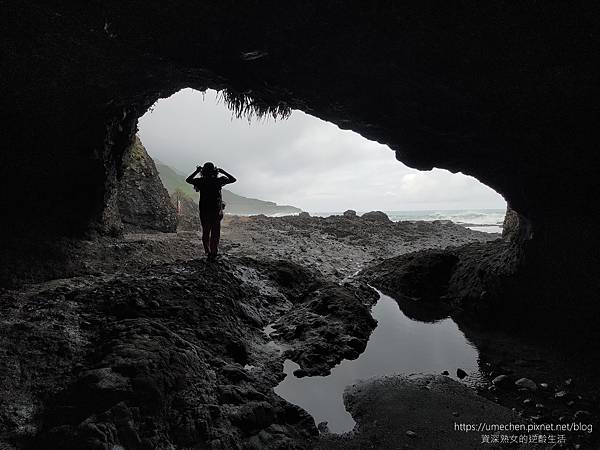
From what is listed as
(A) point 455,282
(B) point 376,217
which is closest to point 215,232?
(A) point 455,282

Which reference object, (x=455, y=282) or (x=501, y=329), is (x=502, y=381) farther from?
(x=455, y=282)

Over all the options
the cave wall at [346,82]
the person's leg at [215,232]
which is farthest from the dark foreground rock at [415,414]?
the person's leg at [215,232]

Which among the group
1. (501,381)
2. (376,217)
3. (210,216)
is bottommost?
(501,381)

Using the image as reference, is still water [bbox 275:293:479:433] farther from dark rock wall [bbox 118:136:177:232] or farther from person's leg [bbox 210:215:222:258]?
dark rock wall [bbox 118:136:177:232]

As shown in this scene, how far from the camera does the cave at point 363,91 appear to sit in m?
5.61

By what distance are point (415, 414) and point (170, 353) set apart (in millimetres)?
3583

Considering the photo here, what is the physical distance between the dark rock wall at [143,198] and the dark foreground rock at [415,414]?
16748 mm

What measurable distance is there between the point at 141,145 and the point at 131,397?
20.7 m

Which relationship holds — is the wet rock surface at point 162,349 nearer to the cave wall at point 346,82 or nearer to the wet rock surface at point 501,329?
the wet rock surface at point 501,329

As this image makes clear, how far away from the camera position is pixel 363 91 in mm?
7980

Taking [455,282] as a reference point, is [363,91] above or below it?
above

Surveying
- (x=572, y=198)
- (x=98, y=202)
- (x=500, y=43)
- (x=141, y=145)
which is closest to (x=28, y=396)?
(x=500, y=43)

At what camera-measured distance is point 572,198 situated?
804 cm

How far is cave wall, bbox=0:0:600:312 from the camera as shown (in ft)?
18.2
